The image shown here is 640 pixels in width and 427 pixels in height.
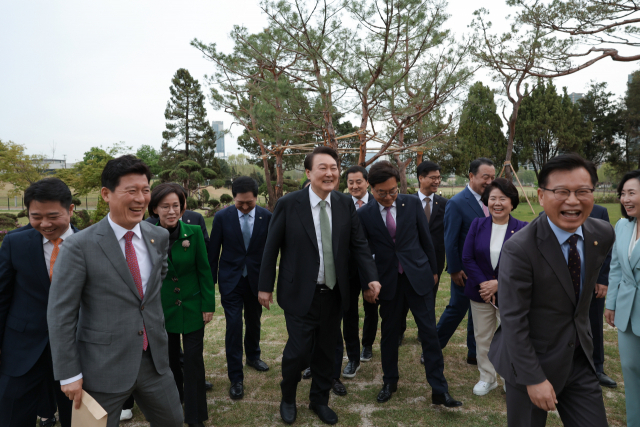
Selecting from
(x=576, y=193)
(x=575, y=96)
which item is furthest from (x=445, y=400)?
(x=575, y=96)

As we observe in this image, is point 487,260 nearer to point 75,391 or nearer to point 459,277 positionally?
point 459,277

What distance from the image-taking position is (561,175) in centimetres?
184

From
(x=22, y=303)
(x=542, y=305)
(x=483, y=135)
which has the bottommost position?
(x=22, y=303)

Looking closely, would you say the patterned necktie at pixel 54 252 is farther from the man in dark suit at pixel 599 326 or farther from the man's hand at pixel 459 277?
the man in dark suit at pixel 599 326

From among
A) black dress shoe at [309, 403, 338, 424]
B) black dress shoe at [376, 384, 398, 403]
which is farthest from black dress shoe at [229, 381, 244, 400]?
black dress shoe at [376, 384, 398, 403]

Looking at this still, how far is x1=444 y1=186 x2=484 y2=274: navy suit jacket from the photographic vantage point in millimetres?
3930

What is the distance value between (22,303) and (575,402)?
3.03 meters

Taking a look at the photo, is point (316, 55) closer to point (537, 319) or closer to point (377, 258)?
point (377, 258)

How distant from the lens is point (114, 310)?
202 centimetres

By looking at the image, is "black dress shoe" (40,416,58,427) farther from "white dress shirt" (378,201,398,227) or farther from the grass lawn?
"white dress shirt" (378,201,398,227)

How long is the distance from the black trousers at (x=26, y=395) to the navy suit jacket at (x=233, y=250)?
5.19 ft

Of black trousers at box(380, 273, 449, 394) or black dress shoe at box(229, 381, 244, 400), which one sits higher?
black trousers at box(380, 273, 449, 394)

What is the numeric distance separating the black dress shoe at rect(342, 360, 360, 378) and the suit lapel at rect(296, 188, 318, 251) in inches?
61.1

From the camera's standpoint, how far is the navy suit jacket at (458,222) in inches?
Result: 155
